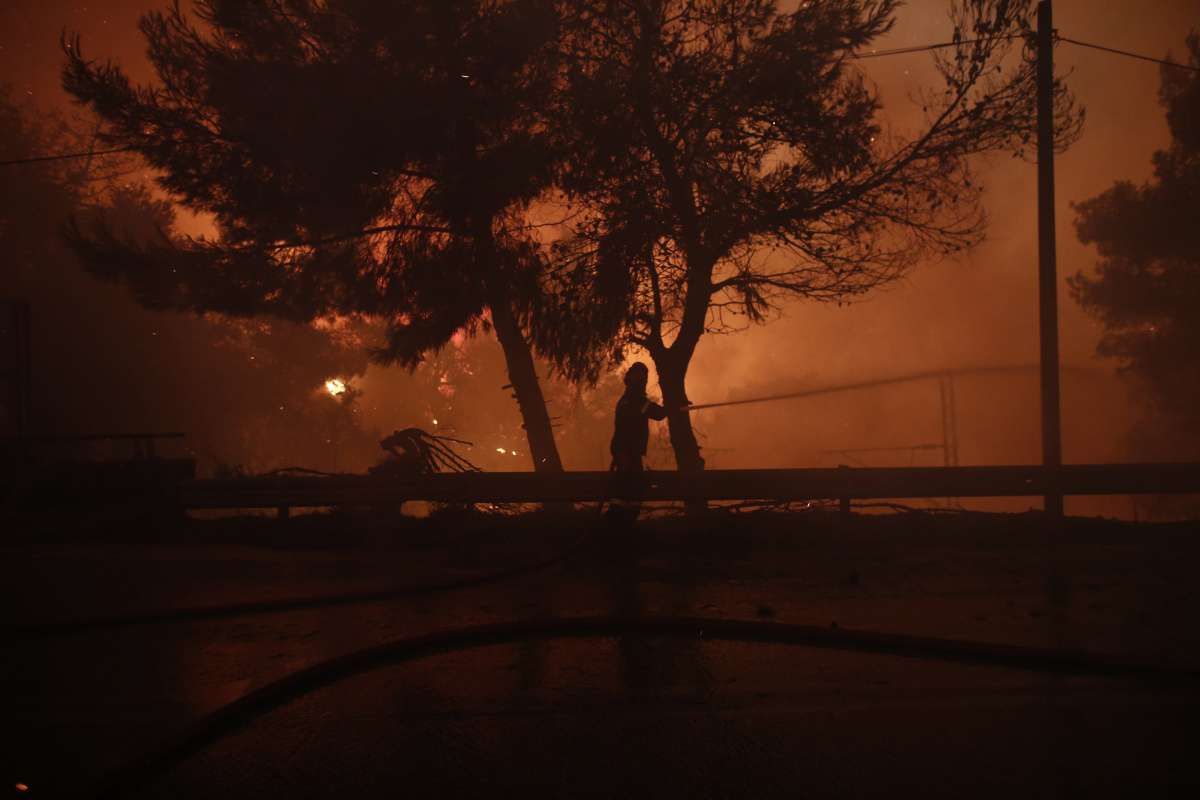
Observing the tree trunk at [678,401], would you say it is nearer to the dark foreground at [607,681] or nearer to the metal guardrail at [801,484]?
the metal guardrail at [801,484]

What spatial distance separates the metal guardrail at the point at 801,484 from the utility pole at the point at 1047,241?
1592mm

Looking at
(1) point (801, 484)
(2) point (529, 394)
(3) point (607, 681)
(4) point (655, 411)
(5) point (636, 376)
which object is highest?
(2) point (529, 394)

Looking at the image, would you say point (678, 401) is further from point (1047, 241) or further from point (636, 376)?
point (1047, 241)

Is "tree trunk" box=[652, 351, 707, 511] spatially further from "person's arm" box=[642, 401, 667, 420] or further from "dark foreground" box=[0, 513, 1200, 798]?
"dark foreground" box=[0, 513, 1200, 798]

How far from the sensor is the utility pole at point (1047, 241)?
1153 cm

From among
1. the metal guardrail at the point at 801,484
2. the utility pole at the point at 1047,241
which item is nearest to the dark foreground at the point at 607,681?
the metal guardrail at the point at 801,484

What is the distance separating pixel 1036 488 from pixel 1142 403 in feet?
90.1

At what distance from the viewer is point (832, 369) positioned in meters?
50.0

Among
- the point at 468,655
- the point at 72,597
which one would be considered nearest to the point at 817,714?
the point at 468,655

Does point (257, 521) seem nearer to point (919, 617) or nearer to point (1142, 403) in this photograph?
point (919, 617)

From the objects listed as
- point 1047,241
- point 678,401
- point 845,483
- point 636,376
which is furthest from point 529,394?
point 1047,241

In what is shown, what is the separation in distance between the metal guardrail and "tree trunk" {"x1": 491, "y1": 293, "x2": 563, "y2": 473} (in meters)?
4.51

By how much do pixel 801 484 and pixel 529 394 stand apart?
6466mm

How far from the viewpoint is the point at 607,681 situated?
15.4 feet
